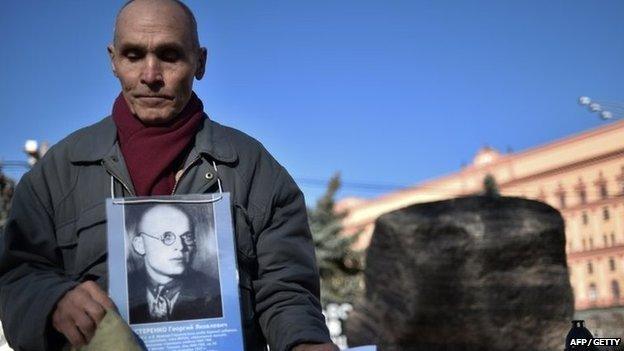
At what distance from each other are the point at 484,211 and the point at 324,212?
22.0 meters

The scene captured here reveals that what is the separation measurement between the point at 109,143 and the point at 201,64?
0.31 meters

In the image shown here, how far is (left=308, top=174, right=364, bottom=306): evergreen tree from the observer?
29.3 m

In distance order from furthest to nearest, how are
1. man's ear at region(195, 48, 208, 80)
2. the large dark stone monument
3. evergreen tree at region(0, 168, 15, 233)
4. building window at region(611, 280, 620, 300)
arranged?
building window at region(611, 280, 620, 300), evergreen tree at region(0, 168, 15, 233), the large dark stone monument, man's ear at region(195, 48, 208, 80)

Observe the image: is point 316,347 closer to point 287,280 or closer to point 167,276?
point 287,280

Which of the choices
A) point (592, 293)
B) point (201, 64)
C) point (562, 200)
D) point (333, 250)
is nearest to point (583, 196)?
point (562, 200)

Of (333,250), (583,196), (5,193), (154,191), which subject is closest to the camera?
(154,191)

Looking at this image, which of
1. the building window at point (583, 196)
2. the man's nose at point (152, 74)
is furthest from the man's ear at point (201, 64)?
the building window at point (583, 196)

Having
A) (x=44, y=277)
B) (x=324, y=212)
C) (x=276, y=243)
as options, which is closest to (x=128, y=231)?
(x=44, y=277)

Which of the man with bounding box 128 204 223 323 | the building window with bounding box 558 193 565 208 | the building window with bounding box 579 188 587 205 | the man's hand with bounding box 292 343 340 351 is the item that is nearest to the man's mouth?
the man with bounding box 128 204 223 323

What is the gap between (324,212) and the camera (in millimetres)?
30609

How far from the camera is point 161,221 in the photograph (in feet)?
5.44

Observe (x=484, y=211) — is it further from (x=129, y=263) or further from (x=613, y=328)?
(x=129, y=263)

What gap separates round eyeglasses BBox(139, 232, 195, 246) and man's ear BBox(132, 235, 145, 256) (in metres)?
0.01

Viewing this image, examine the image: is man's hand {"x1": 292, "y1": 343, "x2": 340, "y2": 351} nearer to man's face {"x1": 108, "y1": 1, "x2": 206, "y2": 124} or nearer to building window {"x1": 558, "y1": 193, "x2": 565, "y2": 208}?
man's face {"x1": 108, "y1": 1, "x2": 206, "y2": 124}
